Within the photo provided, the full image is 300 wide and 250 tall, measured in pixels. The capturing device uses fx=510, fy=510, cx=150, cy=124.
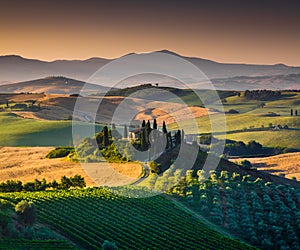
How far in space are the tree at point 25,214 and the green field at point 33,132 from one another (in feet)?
250

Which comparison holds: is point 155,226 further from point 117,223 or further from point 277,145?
point 277,145

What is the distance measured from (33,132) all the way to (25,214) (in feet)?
300

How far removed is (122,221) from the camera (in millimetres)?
44000

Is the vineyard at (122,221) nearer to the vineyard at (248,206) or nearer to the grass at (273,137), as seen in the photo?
the vineyard at (248,206)

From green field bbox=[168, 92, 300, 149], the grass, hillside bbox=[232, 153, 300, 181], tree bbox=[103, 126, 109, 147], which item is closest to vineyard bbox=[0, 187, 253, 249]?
tree bbox=[103, 126, 109, 147]

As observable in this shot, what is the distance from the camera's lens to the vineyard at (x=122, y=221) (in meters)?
40.2

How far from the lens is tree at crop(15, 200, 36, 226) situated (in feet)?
121

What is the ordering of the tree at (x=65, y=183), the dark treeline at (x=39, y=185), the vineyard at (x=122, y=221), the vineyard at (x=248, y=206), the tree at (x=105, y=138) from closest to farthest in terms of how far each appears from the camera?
the vineyard at (x=122, y=221)
the vineyard at (x=248, y=206)
the dark treeline at (x=39, y=185)
the tree at (x=65, y=183)
the tree at (x=105, y=138)

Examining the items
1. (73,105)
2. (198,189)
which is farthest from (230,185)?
(73,105)

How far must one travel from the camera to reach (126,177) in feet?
205

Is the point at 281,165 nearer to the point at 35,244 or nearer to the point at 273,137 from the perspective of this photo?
the point at 273,137

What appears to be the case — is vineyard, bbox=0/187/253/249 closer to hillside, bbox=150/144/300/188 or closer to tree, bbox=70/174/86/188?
tree, bbox=70/174/86/188

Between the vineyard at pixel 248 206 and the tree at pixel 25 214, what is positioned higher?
the tree at pixel 25 214

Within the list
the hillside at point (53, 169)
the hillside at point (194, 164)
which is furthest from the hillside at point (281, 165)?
the hillside at point (53, 169)
